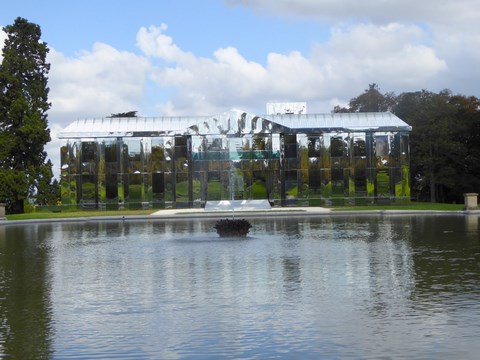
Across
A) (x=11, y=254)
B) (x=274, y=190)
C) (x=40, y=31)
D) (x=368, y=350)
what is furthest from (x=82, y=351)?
(x=40, y=31)

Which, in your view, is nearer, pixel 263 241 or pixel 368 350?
pixel 368 350

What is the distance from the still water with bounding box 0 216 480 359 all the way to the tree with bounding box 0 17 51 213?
39.7m

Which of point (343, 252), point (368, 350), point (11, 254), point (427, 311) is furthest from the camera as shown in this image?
point (11, 254)

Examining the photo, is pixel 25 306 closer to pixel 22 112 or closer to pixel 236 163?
pixel 236 163

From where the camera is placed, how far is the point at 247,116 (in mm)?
62625

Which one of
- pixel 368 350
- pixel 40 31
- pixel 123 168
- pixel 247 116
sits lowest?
pixel 368 350

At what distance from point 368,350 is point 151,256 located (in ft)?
44.3

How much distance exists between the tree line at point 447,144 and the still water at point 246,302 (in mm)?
48731

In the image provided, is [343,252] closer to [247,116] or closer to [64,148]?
[247,116]

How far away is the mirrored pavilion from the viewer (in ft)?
205

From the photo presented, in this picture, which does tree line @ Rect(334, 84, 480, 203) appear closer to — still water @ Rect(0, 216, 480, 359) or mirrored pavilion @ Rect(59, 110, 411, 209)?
mirrored pavilion @ Rect(59, 110, 411, 209)

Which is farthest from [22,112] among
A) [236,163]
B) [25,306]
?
[25,306]

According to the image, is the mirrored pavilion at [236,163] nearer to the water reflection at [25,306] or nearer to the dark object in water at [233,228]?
the dark object in water at [233,228]

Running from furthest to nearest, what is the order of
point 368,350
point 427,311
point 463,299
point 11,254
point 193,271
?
point 11,254 < point 193,271 < point 463,299 < point 427,311 < point 368,350
